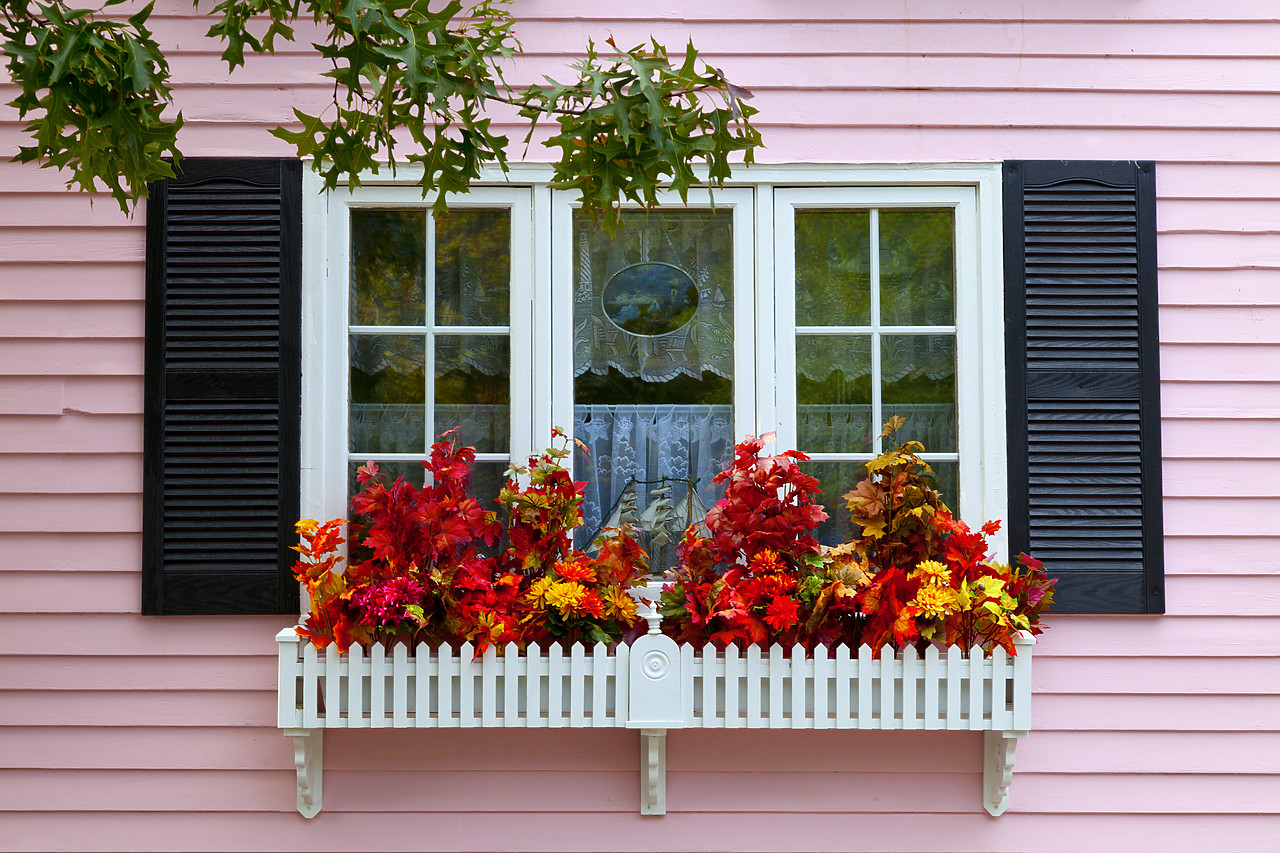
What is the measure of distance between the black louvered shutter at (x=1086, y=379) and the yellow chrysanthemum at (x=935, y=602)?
1.36 feet

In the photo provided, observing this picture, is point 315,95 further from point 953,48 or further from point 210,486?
point 953,48

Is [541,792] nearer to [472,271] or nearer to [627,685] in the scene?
[627,685]

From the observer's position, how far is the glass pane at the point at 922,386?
9.50 ft

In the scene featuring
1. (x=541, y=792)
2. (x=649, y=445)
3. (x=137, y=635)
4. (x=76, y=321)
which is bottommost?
(x=541, y=792)

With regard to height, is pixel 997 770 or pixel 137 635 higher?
pixel 137 635

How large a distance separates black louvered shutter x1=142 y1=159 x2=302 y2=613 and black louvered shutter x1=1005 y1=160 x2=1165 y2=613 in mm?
2093

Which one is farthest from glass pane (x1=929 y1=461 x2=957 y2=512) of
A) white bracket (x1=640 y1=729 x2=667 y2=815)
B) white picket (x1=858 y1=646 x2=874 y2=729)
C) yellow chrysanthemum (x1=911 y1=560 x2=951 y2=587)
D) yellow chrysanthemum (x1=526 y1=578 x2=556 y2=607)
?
yellow chrysanthemum (x1=526 y1=578 x2=556 y2=607)

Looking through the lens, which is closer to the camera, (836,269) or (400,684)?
(400,684)

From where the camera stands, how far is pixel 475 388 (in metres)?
2.90

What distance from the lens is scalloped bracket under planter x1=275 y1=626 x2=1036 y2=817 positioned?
8.32 ft

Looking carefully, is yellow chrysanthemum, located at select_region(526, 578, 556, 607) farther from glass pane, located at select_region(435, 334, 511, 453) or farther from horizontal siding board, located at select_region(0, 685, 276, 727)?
horizontal siding board, located at select_region(0, 685, 276, 727)

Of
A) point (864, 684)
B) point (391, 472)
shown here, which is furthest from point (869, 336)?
point (391, 472)

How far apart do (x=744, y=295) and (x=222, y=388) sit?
1.53 m

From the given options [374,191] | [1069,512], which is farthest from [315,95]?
[1069,512]
